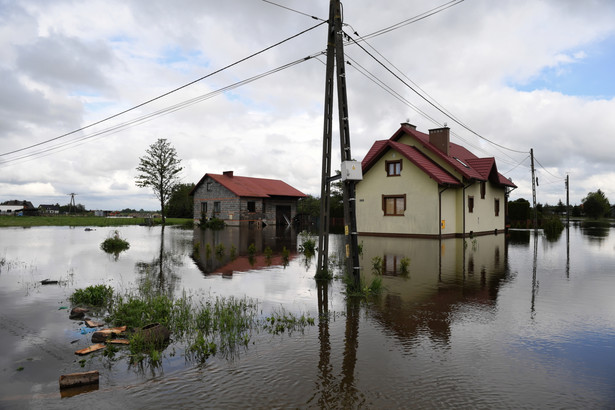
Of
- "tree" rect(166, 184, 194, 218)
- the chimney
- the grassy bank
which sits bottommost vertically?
the grassy bank

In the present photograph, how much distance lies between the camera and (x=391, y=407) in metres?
4.00

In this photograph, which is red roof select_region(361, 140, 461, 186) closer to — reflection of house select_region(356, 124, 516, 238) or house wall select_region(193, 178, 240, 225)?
reflection of house select_region(356, 124, 516, 238)

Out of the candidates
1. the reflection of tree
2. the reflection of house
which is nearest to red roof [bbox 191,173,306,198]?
the reflection of house

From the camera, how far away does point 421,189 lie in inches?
1032

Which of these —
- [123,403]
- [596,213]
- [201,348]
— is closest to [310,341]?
[201,348]

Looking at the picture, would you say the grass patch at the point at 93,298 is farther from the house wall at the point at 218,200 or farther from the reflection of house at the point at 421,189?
the house wall at the point at 218,200

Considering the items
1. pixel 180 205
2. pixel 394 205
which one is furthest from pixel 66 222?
pixel 394 205

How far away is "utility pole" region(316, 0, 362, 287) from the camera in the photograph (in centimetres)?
948

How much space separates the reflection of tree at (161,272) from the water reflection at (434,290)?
5008 mm

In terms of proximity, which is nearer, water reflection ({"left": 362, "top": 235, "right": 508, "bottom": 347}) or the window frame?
water reflection ({"left": 362, "top": 235, "right": 508, "bottom": 347})

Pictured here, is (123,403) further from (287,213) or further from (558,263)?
(287,213)

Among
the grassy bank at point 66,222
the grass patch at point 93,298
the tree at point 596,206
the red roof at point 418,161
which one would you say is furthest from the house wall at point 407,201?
the tree at point 596,206

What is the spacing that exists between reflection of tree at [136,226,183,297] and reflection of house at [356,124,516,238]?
597 inches

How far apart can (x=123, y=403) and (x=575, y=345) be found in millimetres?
5961
